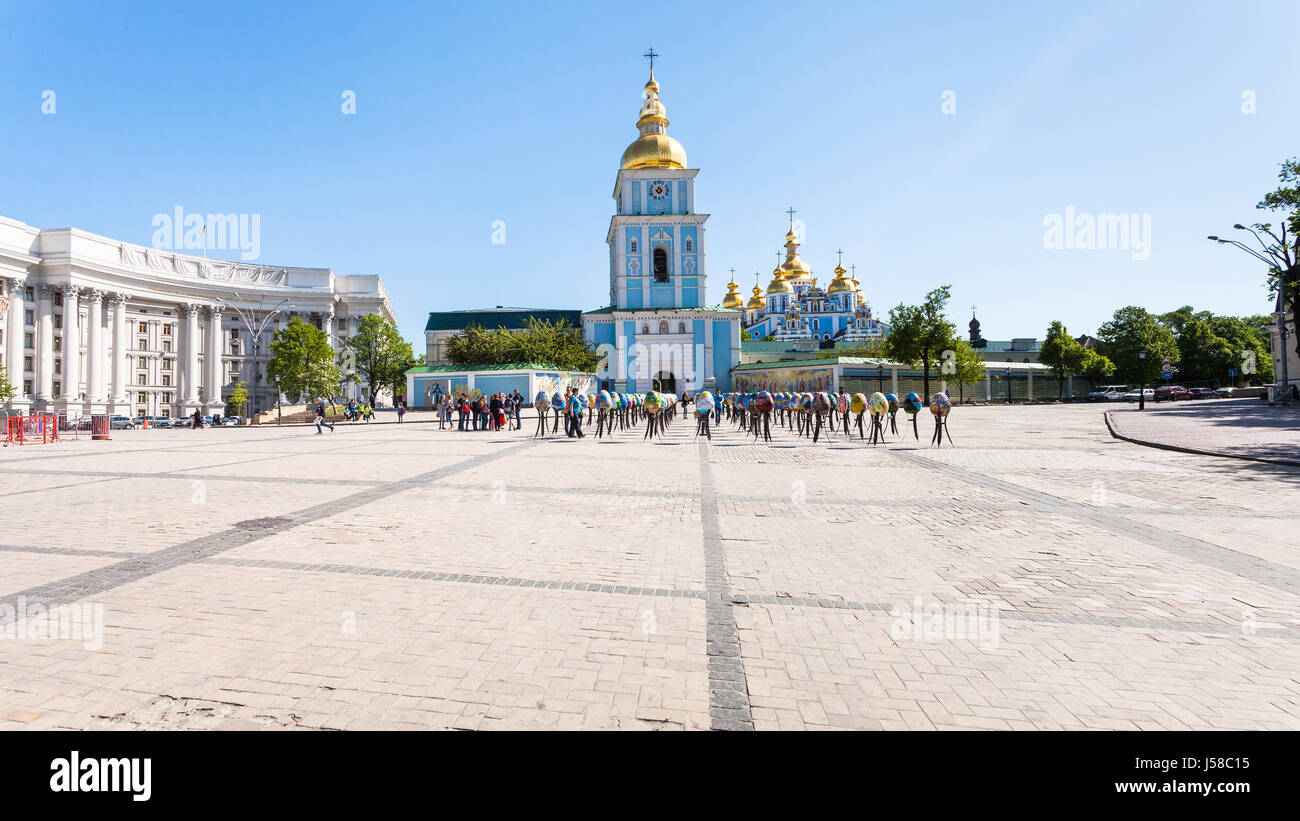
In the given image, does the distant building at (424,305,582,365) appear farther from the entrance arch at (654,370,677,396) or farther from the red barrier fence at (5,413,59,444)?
the red barrier fence at (5,413,59,444)

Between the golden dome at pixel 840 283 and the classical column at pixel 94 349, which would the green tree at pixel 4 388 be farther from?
the golden dome at pixel 840 283

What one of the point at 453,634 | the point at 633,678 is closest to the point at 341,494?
the point at 453,634

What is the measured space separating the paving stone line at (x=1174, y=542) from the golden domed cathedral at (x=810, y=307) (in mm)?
106412

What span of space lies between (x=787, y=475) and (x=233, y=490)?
10.2 m

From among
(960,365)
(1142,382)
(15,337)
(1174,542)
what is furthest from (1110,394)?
(15,337)

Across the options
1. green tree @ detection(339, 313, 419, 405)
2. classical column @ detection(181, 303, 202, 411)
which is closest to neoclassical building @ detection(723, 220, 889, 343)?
green tree @ detection(339, 313, 419, 405)

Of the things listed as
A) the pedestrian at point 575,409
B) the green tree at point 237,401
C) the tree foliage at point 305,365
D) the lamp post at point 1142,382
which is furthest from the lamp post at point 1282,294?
the green tree at point 237,401

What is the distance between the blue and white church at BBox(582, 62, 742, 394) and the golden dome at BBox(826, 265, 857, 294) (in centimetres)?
6081

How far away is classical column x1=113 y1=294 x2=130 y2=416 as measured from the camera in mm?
67500

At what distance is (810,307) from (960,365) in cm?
5802

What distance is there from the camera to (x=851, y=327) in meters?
113

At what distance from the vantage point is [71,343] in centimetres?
6191

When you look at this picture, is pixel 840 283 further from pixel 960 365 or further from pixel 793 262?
pixel 960 365
